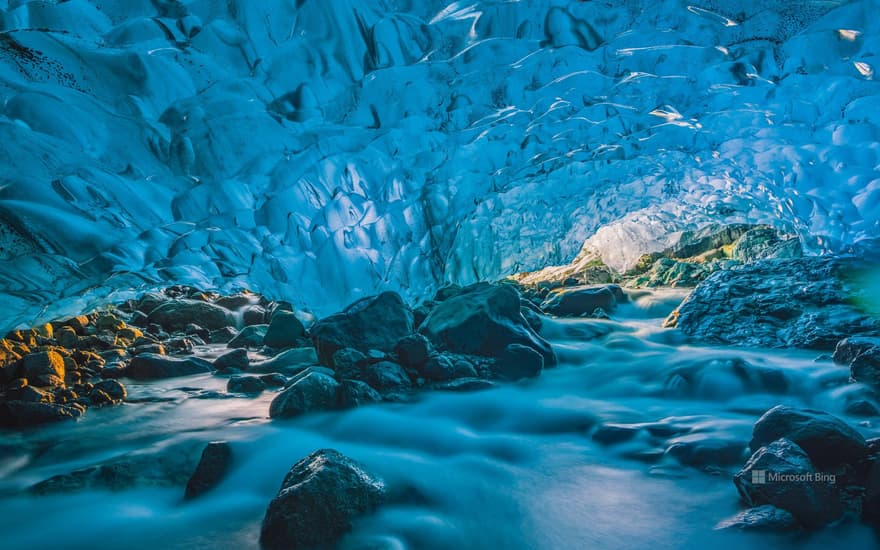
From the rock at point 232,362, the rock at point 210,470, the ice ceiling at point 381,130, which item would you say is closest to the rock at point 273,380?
the rock at point 232,362

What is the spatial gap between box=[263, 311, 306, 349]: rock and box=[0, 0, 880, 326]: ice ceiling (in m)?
1.68

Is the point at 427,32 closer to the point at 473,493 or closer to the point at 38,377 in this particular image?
the point at 473,493

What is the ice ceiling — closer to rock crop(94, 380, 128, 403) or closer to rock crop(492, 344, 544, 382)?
rock crop(94, 380, 128, 403)

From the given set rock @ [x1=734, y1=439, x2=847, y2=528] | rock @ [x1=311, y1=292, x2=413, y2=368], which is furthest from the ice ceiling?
rock @ [x1=734, y1=439, x2=847, y2=528]

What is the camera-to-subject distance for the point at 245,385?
17.2 ft

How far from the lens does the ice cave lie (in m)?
2.84

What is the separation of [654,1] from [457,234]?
2.91 metres

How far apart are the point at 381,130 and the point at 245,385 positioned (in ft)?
9.08

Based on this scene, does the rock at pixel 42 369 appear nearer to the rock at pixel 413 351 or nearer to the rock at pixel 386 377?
the rock at pixel 386 377

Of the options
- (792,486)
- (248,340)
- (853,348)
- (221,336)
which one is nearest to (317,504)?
(792,486)

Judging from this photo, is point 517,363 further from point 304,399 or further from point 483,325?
point 304,399

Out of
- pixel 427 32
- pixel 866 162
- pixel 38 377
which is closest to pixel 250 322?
pixel 38 377

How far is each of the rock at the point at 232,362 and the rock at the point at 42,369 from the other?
58.4 inches

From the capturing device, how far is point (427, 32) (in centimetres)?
516
